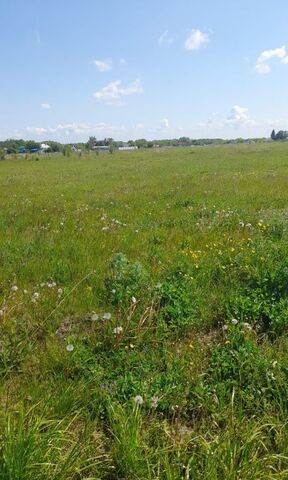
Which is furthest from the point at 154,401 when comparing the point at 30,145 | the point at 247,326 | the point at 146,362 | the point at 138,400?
the point at 30,145

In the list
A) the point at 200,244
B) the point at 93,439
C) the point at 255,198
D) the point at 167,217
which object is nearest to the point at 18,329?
the point at 93,439

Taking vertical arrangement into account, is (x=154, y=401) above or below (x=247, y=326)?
below

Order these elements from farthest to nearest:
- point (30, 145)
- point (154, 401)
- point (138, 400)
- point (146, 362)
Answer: point (30, 145) → point (146, 362) → point (154, 401) → point (138, 400)

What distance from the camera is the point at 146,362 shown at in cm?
368

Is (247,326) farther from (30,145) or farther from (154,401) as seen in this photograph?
A: (30,145)

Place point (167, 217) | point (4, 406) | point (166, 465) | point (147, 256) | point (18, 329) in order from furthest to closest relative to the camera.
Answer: point (167, 217), point (147, 256), point (18, 329), point (4, 406), point (166, 465)

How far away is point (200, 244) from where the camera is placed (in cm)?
729

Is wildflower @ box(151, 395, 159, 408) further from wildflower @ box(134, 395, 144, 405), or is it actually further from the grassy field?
wildflower @ box(134, 395, 144, 405)

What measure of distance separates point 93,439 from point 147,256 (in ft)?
13.3

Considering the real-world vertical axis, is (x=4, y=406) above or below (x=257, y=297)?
below

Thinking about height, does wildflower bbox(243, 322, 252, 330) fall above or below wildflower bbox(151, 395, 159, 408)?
above

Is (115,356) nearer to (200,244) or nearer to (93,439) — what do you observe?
(93,439)

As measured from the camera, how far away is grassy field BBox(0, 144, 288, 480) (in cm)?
256

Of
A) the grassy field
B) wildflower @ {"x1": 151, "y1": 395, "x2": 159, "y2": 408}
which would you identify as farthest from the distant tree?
wildflower @ {"x1": 151, "y1": 395, "x2": 159, "y2": 408}
